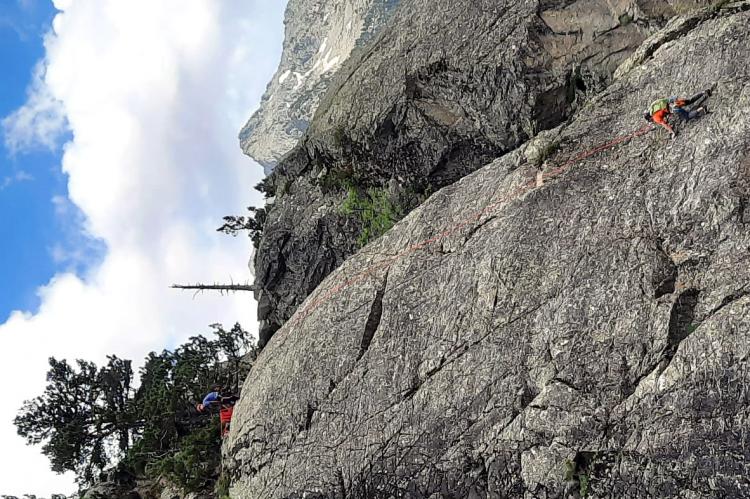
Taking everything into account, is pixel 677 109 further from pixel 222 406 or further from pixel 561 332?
pixel 222 406

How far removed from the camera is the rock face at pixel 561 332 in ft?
38.6

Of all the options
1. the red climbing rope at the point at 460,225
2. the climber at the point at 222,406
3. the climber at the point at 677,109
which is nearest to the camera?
the climber at the point at 677,109

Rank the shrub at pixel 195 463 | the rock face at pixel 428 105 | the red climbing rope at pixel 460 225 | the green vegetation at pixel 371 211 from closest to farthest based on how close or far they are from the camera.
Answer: the red climbing rope at pixel 460 225, the rock face at pixel 428 105, the shrub at pixel 195 463, the green vegetation at pixel 371 211

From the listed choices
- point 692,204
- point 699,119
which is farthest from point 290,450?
point 699,119

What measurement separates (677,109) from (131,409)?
27176 millimetres

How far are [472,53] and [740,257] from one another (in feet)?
43.0

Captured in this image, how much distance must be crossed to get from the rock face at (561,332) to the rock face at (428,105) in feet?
11.9

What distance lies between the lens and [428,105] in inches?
932

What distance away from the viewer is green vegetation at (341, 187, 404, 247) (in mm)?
24500

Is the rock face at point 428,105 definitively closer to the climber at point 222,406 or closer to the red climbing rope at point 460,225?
the climber at point 222,406

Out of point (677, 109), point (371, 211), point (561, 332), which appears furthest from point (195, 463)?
point (677, 109)

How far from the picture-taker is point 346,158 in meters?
25.8

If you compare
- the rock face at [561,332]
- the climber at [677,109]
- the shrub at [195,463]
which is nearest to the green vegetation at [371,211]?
the rock face at [561,332]

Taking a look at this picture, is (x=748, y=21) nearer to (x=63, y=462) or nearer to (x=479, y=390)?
(x=479, y=390)
